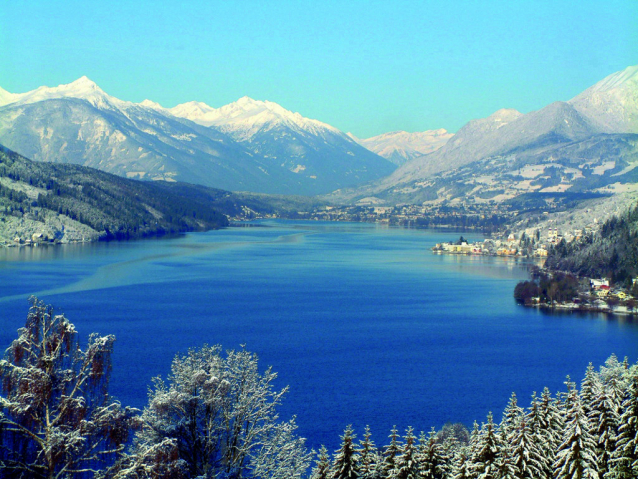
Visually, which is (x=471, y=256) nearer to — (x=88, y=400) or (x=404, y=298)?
(x=404, y=298)

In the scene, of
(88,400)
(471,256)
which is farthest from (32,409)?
(471,256)

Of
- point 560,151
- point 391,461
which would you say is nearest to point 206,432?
point 391,461

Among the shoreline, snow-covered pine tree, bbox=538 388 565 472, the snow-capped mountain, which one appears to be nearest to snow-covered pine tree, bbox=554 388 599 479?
snow-covered pine tree, bbox=538 388 565 472

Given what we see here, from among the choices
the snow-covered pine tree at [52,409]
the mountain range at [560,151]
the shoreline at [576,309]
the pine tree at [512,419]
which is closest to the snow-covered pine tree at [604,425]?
the pine tree at [512,419]

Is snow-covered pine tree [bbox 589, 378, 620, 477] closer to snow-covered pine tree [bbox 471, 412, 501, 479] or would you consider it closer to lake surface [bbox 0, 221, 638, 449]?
snow-covered pine tree [bbox 471, 412, 501, 479]

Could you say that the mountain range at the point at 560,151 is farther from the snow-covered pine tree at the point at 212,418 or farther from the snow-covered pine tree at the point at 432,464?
the snow-covered pine tree at the point at 212,418

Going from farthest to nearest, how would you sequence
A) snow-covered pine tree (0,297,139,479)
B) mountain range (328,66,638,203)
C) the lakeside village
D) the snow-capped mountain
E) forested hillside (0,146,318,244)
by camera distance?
the snow-capped mountain < mountain range (328,66,638,203) < forested hillside (0,146,318,244) < the lakeside village < snow-covered pine tree (0,297,139,479)

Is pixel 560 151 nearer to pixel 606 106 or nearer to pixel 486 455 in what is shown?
pixel 606 106
